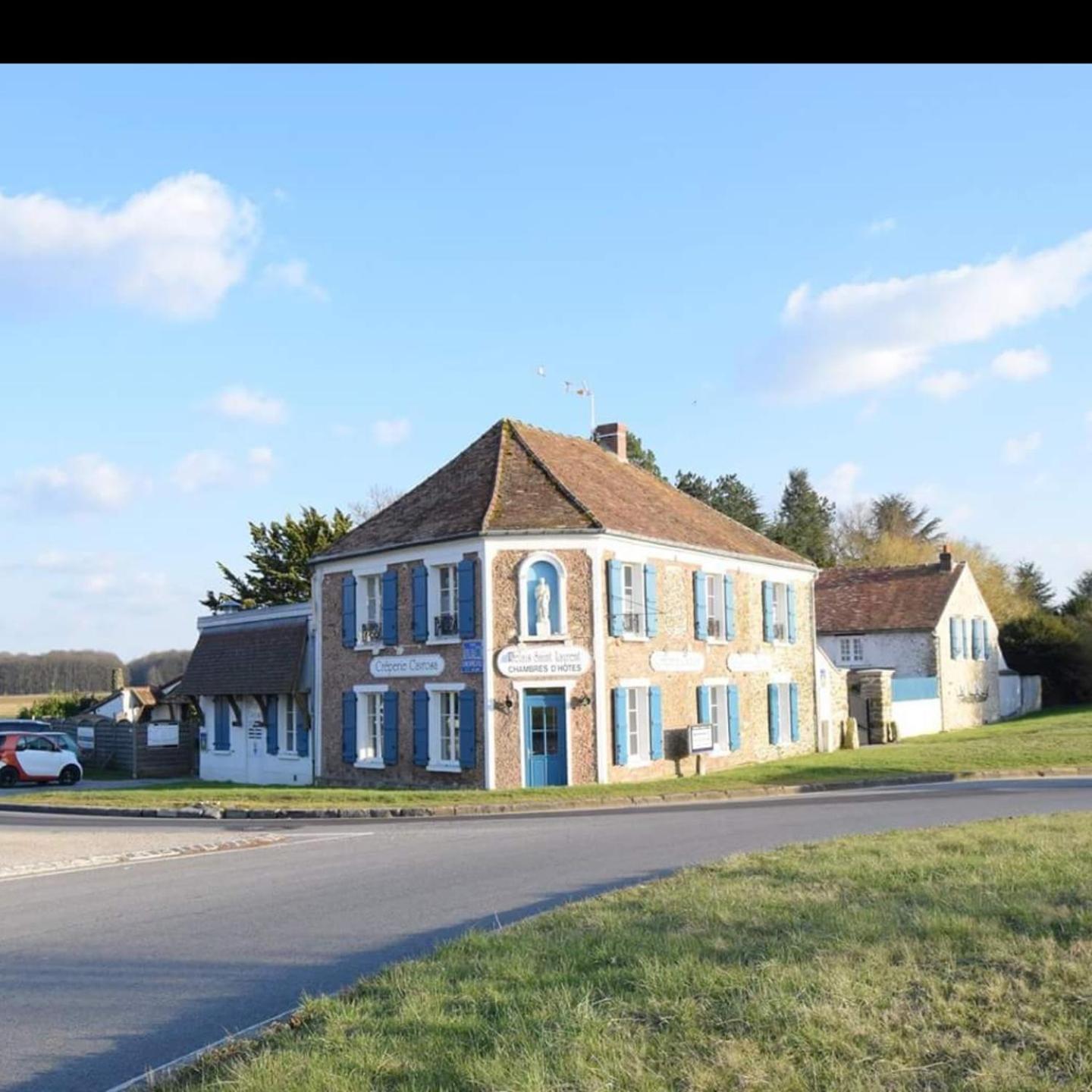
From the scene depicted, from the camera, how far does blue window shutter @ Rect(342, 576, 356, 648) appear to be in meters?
31.2

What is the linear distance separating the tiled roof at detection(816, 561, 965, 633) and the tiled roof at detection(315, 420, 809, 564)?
14.7m

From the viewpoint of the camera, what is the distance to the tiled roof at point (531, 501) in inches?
1123

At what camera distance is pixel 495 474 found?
3009cm

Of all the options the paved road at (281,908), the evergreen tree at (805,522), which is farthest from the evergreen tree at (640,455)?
the paved road at (281,908)

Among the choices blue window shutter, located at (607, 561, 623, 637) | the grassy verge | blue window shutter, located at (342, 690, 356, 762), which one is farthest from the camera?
blue window shutter, located at (342, 690, 356, 762)

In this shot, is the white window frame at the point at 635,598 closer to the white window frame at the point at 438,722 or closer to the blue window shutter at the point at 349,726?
the white window frame at the point at 438,722

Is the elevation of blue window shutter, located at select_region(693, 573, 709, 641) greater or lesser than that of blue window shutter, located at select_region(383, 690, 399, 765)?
greater

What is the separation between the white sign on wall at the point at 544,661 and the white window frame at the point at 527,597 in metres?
0.26

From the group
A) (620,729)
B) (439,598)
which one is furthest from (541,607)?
(620,729)

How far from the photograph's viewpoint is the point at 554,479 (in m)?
29.8

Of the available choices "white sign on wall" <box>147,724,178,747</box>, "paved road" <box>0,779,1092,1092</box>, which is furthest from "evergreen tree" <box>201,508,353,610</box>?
"paved road" <box>0,779,1092,1092</box>

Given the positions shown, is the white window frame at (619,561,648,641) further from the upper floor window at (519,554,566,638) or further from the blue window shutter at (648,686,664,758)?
the upper floor window at (519,554,566,638)
